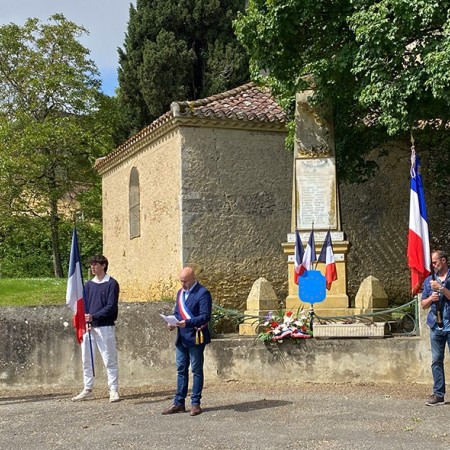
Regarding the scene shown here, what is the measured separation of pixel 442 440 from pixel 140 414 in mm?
3270

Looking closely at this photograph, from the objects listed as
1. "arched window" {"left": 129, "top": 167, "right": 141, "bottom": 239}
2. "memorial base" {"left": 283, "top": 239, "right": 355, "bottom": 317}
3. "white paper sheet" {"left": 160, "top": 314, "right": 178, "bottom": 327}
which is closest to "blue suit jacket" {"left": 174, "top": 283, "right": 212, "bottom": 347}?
"white paper sheet" {"left": 160, "top": 314, "right": 178, "bottom": 327}

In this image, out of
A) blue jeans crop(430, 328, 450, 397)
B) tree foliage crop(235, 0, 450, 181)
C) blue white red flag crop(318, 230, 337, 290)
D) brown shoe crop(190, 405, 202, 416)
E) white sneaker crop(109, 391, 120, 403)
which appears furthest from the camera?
blue white red flag crop(318, 230, 337, 290)

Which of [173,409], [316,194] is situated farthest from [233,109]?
[173,409]

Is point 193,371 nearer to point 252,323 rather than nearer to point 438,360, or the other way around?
point 252,323

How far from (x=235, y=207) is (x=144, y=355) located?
652 centimetres

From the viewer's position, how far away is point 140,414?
7.51m

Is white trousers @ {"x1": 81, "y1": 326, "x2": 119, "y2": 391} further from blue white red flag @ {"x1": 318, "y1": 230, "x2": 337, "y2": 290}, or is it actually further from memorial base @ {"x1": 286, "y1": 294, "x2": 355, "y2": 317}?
blue white red flag @ {"x1": 318, "y1": 230, "x2": 337, "y2": 290}

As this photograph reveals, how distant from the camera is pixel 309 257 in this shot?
10.7 meters

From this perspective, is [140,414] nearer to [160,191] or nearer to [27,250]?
[160,191]

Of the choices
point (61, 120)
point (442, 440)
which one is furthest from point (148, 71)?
point (442, 440)

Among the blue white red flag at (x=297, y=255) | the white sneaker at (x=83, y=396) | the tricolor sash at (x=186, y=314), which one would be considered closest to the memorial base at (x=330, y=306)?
the blue white red flag at (x=297, y=255)

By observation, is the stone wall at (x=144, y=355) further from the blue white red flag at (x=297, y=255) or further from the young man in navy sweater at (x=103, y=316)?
the blue white red flag at (x=297, y=255)

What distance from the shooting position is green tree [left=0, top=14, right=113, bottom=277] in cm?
→ 2739

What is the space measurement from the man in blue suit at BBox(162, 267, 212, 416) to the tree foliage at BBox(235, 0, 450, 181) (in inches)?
194
